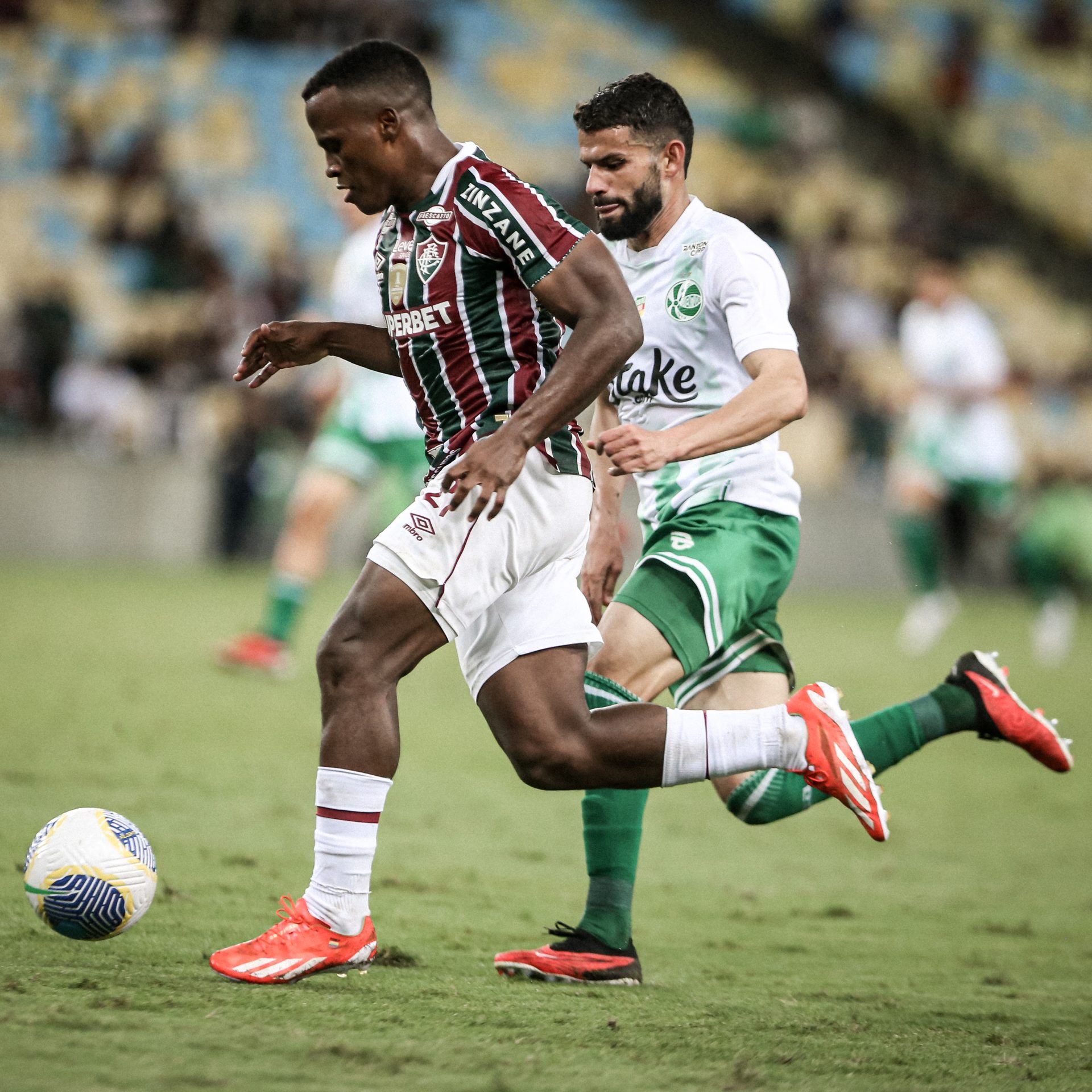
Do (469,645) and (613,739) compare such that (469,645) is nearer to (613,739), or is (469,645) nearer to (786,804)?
(613,739)

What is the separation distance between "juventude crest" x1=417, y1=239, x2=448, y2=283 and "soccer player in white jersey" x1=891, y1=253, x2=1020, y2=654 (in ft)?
29.5

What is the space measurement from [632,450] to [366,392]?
5491 millimetres

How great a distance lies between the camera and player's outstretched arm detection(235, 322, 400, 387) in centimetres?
423

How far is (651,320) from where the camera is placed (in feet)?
14.6

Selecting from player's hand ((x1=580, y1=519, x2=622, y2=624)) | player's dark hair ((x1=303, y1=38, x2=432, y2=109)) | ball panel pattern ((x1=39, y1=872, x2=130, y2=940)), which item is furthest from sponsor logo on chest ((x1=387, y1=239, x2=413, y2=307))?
ball panel pattern ((x1=39, y1=872, x2=130, y2=940))

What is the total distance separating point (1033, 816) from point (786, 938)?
257 cm

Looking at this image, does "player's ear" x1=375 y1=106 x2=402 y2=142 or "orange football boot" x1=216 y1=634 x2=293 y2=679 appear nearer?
"player's ear" x1=375 y1=106 x2=402 y2=142

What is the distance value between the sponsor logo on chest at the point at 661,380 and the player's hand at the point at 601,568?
39cm

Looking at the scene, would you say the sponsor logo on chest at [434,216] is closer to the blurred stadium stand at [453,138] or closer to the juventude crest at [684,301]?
the juventude crest at [684,301]

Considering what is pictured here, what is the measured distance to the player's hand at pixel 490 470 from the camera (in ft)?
11.3

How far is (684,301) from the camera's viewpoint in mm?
4406

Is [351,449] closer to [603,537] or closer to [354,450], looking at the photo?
[354,450]

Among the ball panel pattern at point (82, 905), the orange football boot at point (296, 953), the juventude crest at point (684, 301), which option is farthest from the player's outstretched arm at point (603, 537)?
the ball panel pattern at point (82, 905)

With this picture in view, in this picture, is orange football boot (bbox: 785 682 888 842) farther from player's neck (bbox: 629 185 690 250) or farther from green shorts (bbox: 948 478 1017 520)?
green shorts (bbox: 948 478 1017 520)
